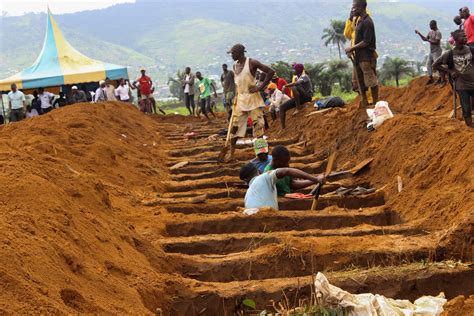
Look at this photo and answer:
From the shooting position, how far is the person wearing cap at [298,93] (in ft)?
56.4

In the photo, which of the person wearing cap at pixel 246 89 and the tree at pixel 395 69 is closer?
the person wearing cap at pixel 246 89

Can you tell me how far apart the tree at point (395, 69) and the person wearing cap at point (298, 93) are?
28.6m

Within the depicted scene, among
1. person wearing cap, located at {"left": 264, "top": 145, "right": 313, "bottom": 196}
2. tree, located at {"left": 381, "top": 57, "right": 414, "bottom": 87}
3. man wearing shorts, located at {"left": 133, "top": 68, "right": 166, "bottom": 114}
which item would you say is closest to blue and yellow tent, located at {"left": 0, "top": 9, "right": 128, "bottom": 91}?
man wearing shorts, located at {"left": 133, "top": 68, "right": 166, "bottom": 114}

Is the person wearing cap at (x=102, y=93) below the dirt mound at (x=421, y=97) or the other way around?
the other way around

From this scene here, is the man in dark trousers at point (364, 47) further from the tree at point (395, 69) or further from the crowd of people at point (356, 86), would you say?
the tree at point (395, 69)

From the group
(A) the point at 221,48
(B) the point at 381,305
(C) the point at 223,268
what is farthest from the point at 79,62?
(A) the point at 221,48

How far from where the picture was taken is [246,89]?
12.7 meters

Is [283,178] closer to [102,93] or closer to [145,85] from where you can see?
[102,93]

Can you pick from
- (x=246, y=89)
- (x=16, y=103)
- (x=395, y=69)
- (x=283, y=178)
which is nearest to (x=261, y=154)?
(x=283, y=178)

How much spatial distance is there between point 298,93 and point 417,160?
306 inches

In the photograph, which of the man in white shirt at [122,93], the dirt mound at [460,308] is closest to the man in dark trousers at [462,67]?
the dirt mound at [460,308]

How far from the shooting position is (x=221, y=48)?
189000 mm

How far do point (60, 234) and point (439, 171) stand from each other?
4779 millimetres

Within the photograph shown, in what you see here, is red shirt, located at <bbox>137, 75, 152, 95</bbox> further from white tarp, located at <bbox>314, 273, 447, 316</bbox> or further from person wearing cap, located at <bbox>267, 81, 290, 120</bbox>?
white tarp, located at <bbox>314, 273, 447, 316</bbox>
